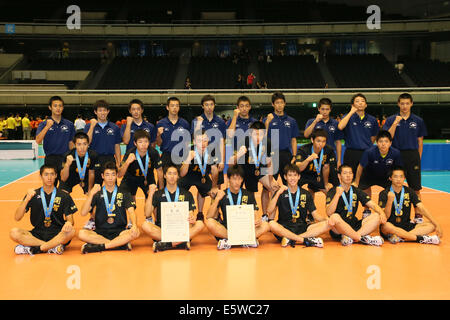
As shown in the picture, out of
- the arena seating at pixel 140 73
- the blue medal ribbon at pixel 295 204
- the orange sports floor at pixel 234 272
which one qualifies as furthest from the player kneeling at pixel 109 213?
the arena seating at pixel 140 73

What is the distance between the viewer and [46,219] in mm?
5645

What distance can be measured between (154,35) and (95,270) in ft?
97.3

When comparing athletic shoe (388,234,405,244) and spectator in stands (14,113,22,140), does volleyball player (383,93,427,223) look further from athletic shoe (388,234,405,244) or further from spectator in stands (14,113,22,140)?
spectator in stands (14,113,22,140)

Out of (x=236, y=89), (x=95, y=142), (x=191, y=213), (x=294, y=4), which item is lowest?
(x=191, y=213)

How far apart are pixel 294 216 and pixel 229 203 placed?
99 cm

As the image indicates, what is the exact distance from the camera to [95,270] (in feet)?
16.1

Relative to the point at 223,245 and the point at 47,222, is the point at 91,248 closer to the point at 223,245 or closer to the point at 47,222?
the point at 47,222

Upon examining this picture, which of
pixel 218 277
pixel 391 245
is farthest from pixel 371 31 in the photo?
pixel 218 277

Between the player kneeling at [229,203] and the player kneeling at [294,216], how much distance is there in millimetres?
208

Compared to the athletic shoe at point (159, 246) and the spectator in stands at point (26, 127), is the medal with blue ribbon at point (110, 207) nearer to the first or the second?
the athletic shoe at point (159, 246)

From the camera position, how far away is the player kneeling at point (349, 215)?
5.83m

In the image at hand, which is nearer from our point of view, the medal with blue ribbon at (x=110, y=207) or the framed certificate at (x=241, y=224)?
the framed certificate at (x=241, y=224)

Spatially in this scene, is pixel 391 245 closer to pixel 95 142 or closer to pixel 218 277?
pixel 218 277

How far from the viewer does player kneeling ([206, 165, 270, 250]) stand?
586cm
